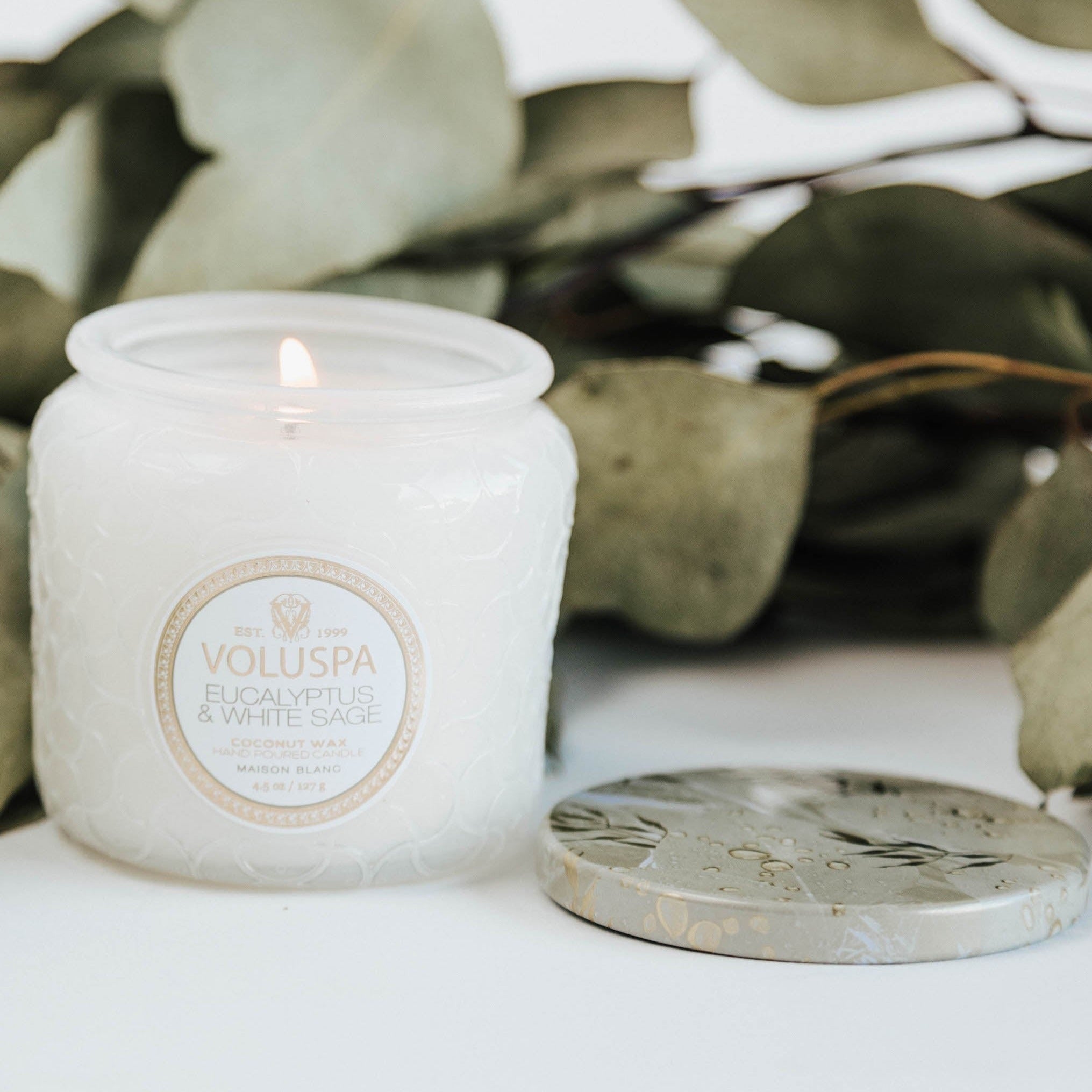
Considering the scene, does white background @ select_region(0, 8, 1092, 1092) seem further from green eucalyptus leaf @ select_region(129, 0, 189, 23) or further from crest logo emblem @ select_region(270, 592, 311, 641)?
green eucalyptus leaf @ select_region(129, 0, 189, 23)

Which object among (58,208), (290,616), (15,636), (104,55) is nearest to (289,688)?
(290,616)

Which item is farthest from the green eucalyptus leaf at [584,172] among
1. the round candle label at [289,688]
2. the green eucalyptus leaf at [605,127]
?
the round candle label at [289,688]

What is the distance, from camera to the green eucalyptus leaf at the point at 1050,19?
0.65 m

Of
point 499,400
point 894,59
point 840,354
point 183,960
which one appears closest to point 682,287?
point 840,354

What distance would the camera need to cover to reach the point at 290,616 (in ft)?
1.56

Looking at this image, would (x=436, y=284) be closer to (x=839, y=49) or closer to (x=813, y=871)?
(x=839, y=49)

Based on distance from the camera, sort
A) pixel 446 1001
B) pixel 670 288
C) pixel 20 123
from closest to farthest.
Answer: pixel 446 1001 → pixel 20 123 → pixel 670 288

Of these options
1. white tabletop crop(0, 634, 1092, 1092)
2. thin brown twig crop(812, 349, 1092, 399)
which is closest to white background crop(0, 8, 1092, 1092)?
white tabletop crop(0, 634, 1092, 1092)

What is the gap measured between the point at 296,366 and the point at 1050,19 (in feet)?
1.17

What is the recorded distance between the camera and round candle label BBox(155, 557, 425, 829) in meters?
0.47

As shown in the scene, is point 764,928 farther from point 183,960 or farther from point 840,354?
point 840,354

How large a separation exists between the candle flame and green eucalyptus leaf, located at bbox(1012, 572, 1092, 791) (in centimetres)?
26

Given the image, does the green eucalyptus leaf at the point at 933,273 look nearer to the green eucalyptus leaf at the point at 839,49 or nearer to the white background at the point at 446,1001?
the green eucalyptus leaf at the point at 839,49

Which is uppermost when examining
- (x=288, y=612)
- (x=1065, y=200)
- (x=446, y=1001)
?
(x=1065, y=200)
